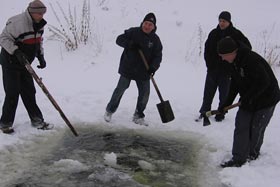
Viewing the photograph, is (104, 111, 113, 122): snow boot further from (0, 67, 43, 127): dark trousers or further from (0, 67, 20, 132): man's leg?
(0, 67, 20, 132): man's leg

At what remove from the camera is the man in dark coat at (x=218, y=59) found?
653 cm

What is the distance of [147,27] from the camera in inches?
253

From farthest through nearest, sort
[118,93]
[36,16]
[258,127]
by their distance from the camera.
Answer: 1. [118,93]
2. [36,16]
3. [258,127]

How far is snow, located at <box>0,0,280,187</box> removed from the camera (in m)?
6.10

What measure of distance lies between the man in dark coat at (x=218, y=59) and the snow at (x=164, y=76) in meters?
0.51

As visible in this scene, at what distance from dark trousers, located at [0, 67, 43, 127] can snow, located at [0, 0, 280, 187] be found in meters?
0.23

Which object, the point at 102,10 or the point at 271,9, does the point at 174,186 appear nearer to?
the point at 102,10

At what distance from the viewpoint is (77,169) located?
538cm

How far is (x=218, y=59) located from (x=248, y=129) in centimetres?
166

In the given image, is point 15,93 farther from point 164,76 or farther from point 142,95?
point 164,76

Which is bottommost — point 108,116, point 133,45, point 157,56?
point 108,116

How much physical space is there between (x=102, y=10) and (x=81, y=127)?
534 centimetres

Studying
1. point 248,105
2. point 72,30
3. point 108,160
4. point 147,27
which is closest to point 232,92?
point 248,105

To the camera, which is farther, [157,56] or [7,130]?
[157,56]
